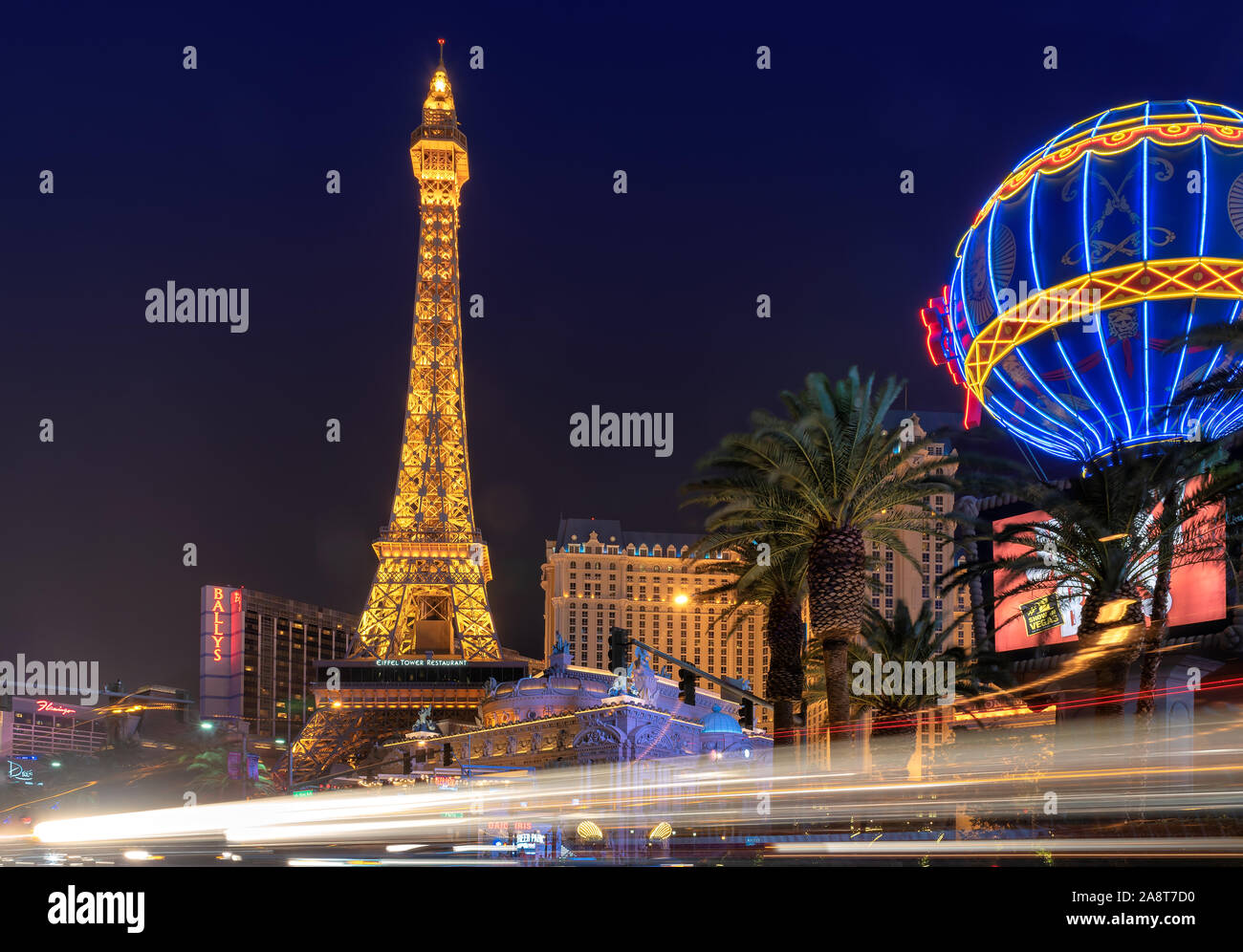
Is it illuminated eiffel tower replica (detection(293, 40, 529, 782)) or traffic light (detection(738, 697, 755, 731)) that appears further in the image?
illuminated eiffel tower replica (detection(293, 40, 529, 782))

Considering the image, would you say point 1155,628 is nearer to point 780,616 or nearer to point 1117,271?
point 780,616

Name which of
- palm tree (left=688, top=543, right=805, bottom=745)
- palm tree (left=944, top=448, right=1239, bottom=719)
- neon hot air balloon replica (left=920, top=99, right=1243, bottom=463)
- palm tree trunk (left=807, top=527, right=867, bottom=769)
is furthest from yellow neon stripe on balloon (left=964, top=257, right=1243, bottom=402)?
palm tree trunk (left=807, top=527, right=867, bottom=769)

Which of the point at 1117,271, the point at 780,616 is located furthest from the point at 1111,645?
the point at 1117,271

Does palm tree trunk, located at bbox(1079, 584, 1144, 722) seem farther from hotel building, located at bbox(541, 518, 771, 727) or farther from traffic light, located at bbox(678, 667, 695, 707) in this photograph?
hotel building, located at bbox(541, 518, 771, 727)

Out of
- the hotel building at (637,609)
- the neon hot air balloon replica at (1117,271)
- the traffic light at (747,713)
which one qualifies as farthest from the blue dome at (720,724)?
the hotel building at (637,609)

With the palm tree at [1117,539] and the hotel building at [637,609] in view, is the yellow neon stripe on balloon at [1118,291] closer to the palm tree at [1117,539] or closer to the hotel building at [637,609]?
the palm tree at [1117,539]
